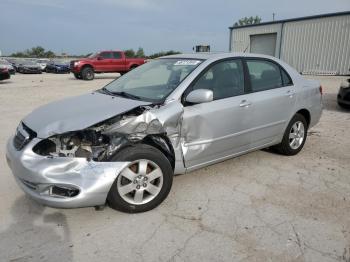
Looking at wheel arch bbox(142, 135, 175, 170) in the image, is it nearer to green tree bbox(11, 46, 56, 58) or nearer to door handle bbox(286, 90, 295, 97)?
door handle bbox(286, 90, 295, 97)

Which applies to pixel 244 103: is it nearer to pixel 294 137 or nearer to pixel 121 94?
pixel 294 137

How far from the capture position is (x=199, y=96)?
3.28 m

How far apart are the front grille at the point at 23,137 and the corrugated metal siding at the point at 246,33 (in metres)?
23.4

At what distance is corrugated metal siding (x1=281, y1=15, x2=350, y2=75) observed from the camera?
20.9 metres

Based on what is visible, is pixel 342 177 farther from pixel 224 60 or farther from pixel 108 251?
pixel 108 251

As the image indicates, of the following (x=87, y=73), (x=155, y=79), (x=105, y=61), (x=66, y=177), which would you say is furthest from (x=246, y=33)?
(x=66, y=177)

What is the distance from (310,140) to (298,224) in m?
3.11

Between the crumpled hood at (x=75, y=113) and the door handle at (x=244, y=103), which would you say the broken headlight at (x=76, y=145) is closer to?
the crumpled hood at (x=75, y=113)

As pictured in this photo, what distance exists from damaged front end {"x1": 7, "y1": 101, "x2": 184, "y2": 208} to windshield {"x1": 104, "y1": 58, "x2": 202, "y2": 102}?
1.34 feet

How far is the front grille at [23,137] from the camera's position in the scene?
116 inches

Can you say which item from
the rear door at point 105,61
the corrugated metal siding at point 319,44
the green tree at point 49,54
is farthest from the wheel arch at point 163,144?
the green tree at point 49,54

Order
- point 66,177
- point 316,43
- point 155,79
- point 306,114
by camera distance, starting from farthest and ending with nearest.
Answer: point 316,43, point 306,114, point 155,79, point 66,177

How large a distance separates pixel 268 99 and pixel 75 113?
247 cm

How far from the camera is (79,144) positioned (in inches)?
117
